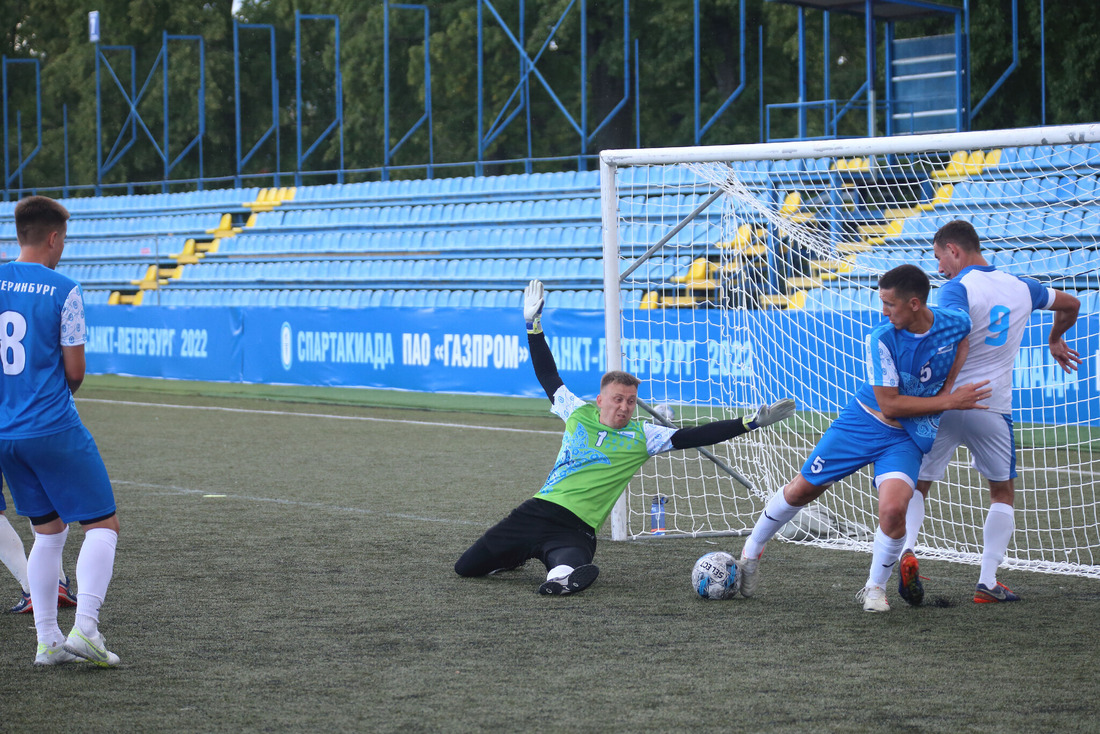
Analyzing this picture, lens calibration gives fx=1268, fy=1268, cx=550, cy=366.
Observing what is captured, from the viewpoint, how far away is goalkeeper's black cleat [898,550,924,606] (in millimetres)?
5668

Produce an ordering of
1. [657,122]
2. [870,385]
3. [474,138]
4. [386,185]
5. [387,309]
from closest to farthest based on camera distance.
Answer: [870,385] → [387,309] → [386,185] → [657,122] → [474,138]

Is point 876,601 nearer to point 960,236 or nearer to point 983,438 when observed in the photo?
point 983,438

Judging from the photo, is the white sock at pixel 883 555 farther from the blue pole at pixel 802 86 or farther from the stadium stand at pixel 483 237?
the blue pole at pixel 802 86

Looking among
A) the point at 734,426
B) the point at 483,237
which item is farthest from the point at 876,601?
the point at 483,237

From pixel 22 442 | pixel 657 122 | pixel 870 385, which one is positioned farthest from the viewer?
pixel 657 122

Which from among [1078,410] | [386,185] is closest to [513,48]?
[386,185]

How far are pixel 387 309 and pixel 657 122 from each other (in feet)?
51.7

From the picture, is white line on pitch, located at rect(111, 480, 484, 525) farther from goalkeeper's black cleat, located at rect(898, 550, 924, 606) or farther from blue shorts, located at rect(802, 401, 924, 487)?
goalkeeper's black cleat, located at rect(898, 550, 924, 606)

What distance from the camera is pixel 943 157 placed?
1834 centimetres

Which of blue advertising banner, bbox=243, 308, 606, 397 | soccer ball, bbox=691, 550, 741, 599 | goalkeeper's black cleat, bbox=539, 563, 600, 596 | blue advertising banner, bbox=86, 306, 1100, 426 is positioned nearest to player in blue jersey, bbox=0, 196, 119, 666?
goalkeeper's black cleat, bbox=539, 563, 600, 596

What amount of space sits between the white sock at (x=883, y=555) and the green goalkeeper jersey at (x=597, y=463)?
122cm

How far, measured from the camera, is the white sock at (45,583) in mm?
4770

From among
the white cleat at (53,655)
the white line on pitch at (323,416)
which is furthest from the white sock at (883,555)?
the white line on pitch at (323,416)

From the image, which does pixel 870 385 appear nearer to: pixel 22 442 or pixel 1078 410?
pixel 22 442
